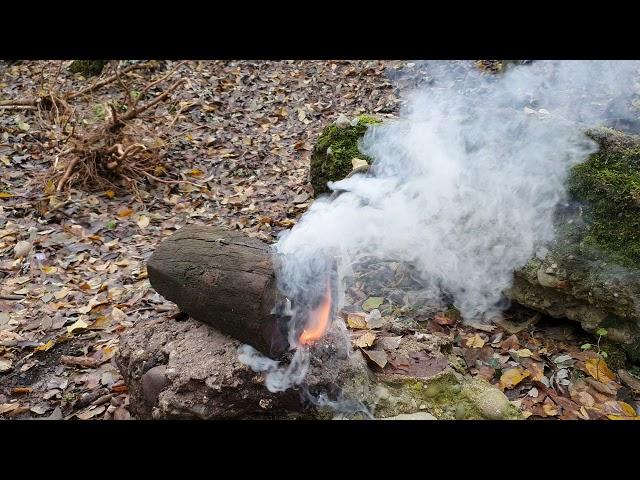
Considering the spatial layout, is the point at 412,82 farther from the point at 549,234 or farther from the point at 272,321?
the point at 272,321

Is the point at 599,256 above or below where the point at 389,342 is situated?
above

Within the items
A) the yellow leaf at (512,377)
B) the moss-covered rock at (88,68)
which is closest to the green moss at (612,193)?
the yellow leaf at (512,377)

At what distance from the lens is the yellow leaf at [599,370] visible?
3227 millimetres

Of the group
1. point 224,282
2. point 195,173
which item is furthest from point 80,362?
point 195,173

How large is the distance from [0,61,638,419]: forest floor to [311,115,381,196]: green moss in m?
0.54

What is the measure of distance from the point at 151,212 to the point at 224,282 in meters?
3.47

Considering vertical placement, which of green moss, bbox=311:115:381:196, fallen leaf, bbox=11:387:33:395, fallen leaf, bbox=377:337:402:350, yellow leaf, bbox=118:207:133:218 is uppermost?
green moss, bbox=311:115:381:196

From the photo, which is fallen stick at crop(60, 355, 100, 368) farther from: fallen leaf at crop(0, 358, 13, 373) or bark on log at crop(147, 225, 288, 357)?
bark on log at crop(147, 225, 288, 357)

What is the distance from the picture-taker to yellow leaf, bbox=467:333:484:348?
140 inches

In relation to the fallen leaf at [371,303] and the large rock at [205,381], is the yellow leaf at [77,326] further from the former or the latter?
the fallen leaf at [371,303]

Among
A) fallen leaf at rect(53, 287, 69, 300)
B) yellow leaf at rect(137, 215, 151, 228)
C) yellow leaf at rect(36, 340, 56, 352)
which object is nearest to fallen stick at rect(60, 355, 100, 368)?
yellow leaf at rect(36, 340, 56, 352)

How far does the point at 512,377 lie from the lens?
10.8ft

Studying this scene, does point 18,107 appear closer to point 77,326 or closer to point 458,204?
point 77,326
